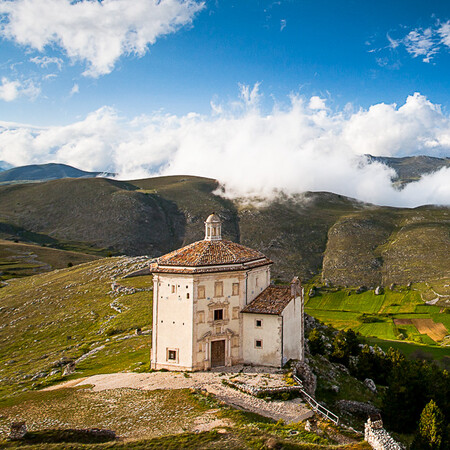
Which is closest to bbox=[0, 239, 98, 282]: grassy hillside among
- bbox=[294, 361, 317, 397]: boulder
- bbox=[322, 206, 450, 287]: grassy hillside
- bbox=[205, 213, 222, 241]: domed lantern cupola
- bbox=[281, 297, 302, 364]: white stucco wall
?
Answer: bbox=[205, 213, 222, 241]: domed lantern cupola

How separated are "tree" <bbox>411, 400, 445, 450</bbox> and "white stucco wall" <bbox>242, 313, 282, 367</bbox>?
12967mm

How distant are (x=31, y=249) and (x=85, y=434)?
149 m

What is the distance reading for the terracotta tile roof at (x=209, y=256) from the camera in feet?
132

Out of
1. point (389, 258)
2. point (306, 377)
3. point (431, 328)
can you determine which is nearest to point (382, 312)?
point (431, 328)

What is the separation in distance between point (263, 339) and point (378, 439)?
18.1 metres

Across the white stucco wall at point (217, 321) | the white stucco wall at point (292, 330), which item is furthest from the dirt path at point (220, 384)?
the white stucco wall at point (292, 330)

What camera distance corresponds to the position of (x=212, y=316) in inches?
1577

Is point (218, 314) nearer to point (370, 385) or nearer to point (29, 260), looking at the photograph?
point (370, 385)

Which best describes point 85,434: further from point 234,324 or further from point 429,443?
point 429,443

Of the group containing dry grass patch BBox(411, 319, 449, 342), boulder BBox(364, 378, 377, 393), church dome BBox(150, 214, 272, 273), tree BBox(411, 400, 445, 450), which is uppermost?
church dome BBox(150, 214, 272, 273)

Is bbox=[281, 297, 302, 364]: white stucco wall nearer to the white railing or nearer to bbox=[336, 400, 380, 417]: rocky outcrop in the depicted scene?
the white railing

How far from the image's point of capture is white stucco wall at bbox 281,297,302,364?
4169 centimetres

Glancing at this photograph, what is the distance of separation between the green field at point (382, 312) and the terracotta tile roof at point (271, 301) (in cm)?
5406

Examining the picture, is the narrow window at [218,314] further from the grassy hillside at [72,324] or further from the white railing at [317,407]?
the grassy hillside at [72,324]
